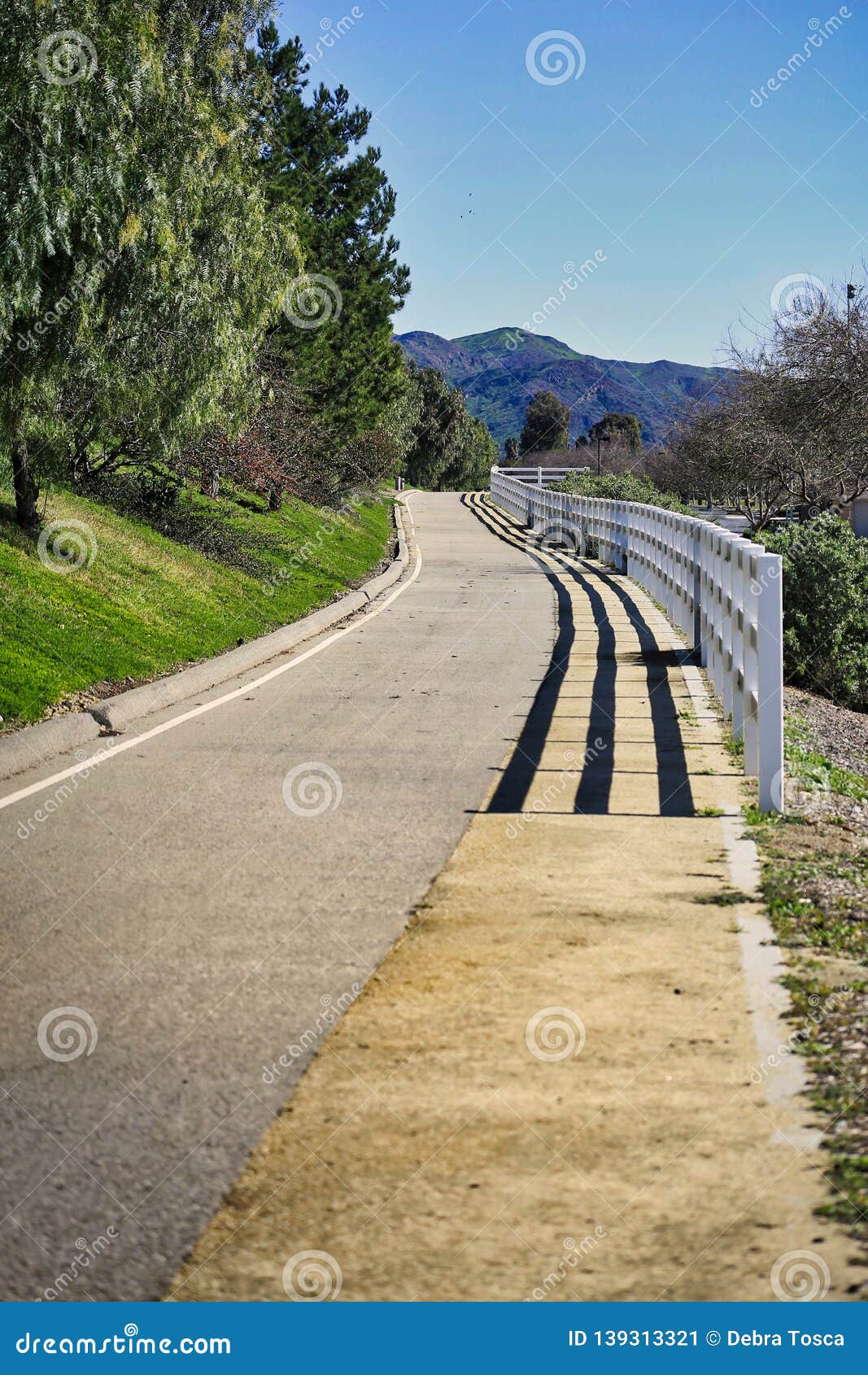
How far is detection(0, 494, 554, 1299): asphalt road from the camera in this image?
4.11 meters

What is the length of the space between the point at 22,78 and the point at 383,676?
6552mm

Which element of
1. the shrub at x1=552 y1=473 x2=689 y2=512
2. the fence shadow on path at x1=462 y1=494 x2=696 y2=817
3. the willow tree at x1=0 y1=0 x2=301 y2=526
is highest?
the willow tree at x1=0 y1=0 x2=301 y2=526

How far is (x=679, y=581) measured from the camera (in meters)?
18.3

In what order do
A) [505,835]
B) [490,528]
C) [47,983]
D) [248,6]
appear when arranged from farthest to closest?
[490,528] < [248,6] < [505,835] < [47,983]

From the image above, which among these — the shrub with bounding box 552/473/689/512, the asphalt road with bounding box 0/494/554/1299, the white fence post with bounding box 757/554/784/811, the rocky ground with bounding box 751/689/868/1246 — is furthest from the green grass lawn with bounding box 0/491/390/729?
the shrub with bounding box 552/473/689/512

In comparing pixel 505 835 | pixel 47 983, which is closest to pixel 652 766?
pixel 505 835

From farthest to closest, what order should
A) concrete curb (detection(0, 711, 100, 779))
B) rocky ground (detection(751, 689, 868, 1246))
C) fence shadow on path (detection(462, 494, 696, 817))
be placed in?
concrete curb (detection(0, 711, 100, 779)) < fence shadow on path (detection(462, 494, 696, 817)) < rocky ground (detection(751, 689, 868, 1246))

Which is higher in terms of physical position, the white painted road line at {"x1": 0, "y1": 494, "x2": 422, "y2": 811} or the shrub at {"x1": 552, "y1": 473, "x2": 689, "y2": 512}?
the shrub at {"x1": 552, "y1": 473, "x2": 689, "y2": 512}

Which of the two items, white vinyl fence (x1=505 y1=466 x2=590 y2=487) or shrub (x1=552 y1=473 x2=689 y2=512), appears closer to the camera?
shrub (x1=552 y1=473 x2=689 y2=512)

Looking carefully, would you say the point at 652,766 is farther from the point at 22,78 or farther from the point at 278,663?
the point at 22,78

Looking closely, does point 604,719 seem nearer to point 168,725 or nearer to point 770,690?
point 770,690

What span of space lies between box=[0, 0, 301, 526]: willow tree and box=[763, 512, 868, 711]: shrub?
25.3ft

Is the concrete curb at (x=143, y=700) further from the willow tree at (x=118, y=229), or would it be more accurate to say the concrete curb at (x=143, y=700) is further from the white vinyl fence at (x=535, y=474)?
the white vinyl fence at (x=535, y=474)

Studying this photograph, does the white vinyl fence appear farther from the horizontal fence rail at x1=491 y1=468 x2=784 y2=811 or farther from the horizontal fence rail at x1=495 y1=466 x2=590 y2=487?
the horizontal fence rail at x1=491 y1=468 x2=784 y2=811
